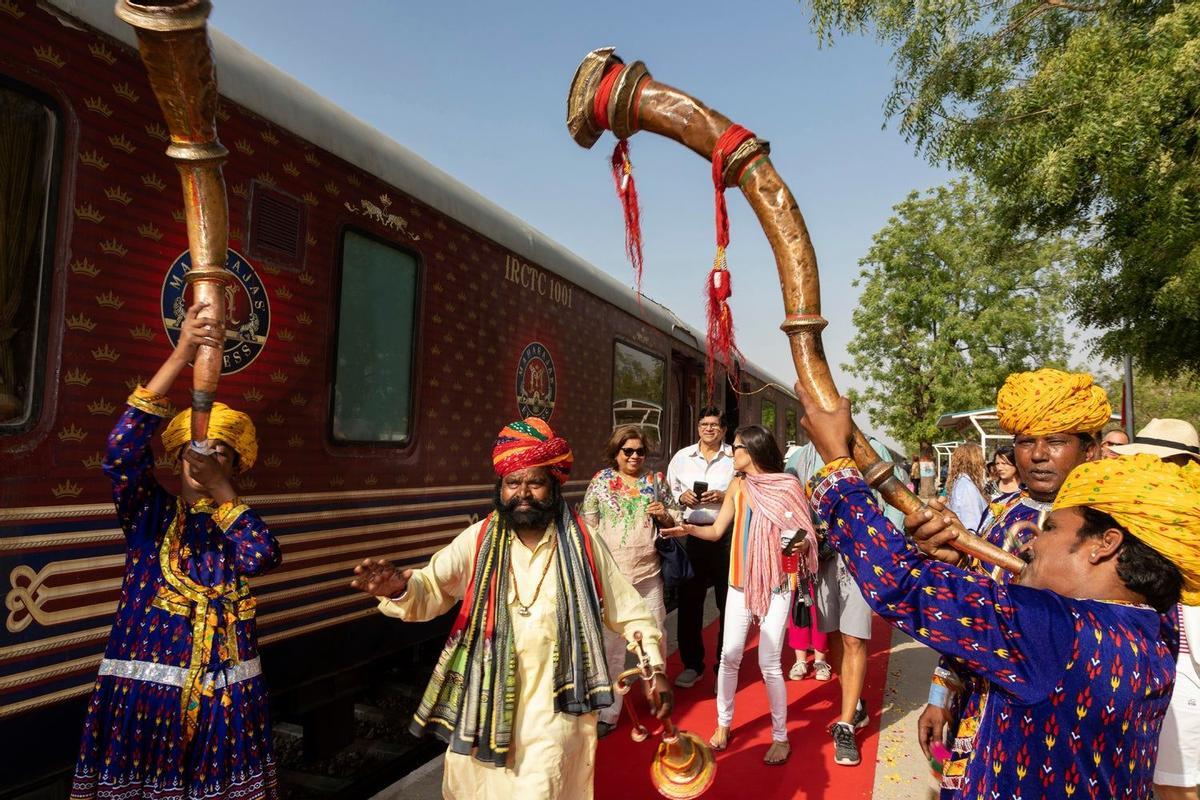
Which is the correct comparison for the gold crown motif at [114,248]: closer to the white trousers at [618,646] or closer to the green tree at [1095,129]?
the white trousers at [618,646]

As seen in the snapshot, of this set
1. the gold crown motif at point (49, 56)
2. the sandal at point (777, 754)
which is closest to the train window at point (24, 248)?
the gold crown motif at point (49, 56)

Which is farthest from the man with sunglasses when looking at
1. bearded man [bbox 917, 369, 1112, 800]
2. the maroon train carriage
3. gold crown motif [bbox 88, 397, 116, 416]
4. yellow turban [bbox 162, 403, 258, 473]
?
gold crown motif [bbox 88, 397, 116, 416]

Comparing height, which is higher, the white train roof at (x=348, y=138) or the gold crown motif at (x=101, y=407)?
the white train roof at (x=348, y=138)

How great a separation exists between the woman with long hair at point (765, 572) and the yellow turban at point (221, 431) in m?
2.50

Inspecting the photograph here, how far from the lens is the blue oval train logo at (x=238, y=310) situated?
276 cm

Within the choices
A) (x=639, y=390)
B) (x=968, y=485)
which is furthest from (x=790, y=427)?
(x=968, y=485)

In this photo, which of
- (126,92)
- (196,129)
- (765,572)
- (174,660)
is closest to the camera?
(196,129)

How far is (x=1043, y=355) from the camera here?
87.6 ft

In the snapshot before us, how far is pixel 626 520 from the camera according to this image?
13.9 ft

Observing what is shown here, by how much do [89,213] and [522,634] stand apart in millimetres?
1977

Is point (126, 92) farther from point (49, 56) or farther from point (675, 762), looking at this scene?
point (675, 762)

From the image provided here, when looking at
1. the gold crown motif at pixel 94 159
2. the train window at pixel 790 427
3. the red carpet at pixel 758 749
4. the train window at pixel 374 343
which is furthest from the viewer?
the train window at pixel 790 427

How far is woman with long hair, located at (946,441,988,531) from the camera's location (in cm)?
522

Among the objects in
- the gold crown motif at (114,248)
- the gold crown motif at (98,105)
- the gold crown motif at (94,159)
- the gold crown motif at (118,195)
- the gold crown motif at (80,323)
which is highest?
the gold crown motif at (98,105)
